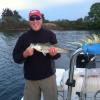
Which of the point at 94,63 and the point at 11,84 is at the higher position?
the point at 94,63

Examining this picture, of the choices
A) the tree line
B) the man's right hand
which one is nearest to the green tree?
the tree line

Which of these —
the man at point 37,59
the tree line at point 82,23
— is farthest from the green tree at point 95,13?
the man at point 37,59

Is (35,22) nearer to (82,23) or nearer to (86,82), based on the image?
(86,82)

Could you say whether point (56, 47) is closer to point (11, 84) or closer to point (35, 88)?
point (35, 88)

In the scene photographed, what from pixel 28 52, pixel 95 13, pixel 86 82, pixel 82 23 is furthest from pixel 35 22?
pixel 95 13

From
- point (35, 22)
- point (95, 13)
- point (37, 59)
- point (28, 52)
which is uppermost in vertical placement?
point (35, 22)

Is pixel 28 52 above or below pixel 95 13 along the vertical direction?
above

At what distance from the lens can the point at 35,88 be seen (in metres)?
5.63

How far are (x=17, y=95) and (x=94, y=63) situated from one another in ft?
27.0

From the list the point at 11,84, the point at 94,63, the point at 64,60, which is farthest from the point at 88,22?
the point at 94,63

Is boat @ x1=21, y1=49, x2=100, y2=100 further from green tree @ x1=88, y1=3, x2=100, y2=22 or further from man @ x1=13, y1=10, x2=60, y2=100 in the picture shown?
green tree @ x1=88, y1=3, x2=100, y2=22

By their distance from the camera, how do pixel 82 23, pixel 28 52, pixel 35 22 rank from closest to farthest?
pixel 28 52 → pixel 35 22 → pixel 82 23

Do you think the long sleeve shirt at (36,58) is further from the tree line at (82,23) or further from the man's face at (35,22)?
the tree line at (82,23)

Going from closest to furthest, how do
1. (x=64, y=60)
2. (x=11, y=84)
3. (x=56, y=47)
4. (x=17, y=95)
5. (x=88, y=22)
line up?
1. (x=56, y=47)
2. (x=17, y=95)
3. (x=11, y=84)
4. (x=64, y=60)
5. (x=88, y=22)
